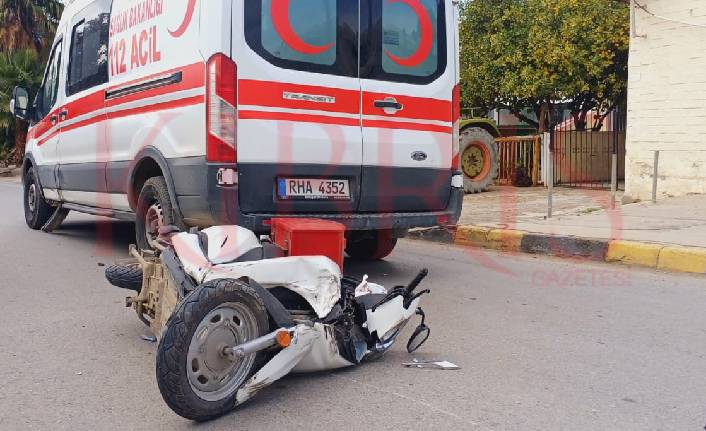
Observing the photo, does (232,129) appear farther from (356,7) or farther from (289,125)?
(356,7)

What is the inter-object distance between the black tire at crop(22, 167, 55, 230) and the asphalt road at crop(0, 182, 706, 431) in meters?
3.17

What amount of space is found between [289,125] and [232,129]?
1.41 ft

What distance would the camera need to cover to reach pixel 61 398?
3.49 m

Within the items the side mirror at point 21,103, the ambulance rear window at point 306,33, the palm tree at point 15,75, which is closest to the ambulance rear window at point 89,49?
the side mirror at point 21,103

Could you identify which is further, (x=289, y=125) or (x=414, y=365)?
(x=289, y=125)

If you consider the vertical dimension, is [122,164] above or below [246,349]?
above

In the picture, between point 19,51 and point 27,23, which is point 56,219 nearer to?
point 19,51

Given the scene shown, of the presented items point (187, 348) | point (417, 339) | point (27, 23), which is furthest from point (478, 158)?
point (27, 23)

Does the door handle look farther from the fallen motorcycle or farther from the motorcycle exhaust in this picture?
the motorcycle exhaust

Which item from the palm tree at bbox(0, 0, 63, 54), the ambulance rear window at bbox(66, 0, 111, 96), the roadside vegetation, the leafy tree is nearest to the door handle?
the ambulance rear window at bbox(66, 0, 111, 96)

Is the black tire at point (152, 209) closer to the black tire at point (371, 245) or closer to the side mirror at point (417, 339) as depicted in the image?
the black tire at point (371, 245)

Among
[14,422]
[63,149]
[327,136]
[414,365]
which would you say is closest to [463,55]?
[63,149]

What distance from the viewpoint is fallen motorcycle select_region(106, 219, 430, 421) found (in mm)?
3127

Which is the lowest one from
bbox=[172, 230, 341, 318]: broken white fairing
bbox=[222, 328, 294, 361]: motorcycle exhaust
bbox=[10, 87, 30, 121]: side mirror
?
bbox=[222, 328, 294, 361]: motorcycle exhaust
